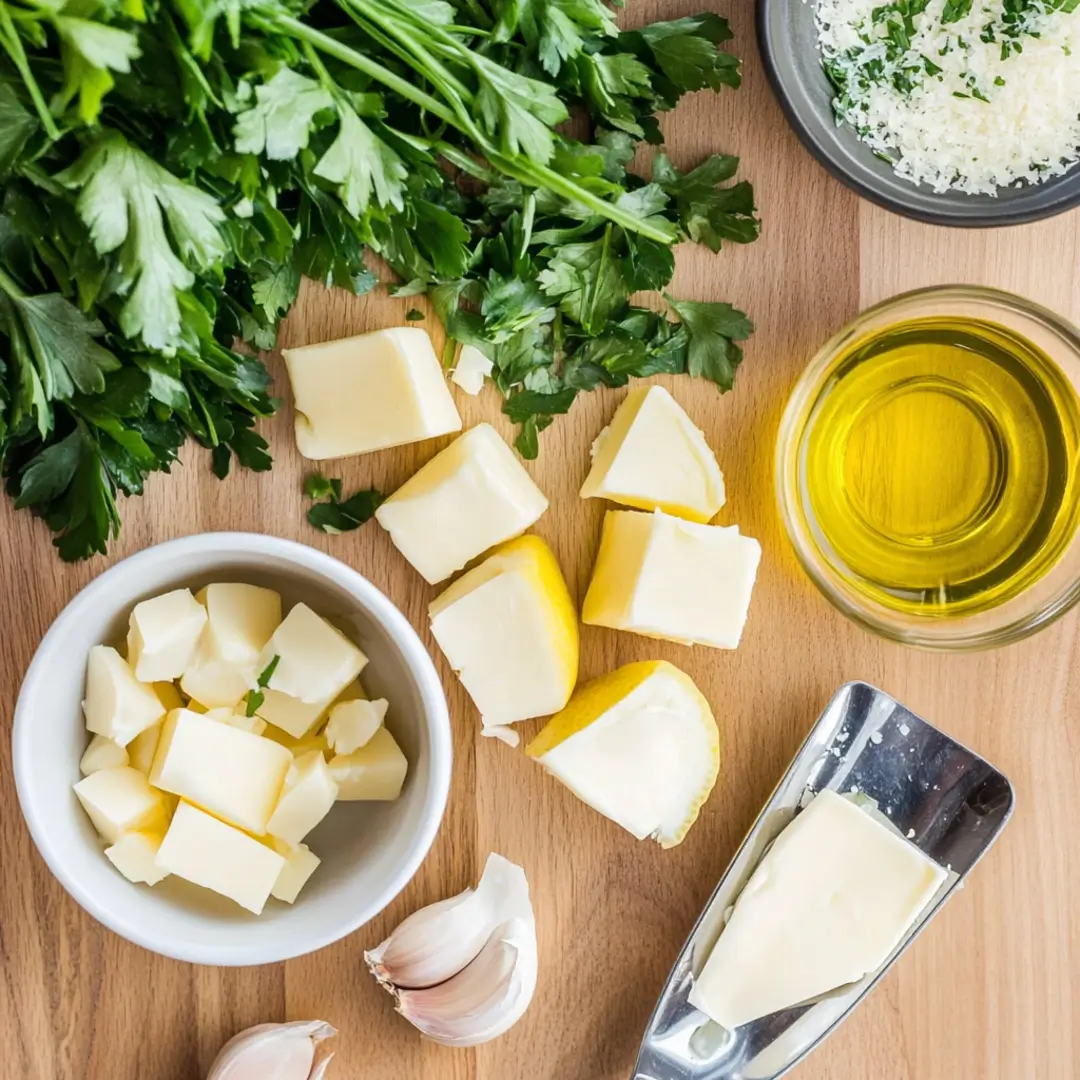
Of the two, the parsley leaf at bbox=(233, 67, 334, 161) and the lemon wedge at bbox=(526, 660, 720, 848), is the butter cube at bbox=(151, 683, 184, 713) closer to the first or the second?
the lemon wedge at bbox=(526, 660, 720, 848)

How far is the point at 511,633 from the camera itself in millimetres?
986

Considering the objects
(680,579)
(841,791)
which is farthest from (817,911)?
(680,579)

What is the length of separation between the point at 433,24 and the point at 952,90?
0.44m

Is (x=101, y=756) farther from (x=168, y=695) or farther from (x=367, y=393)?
(x=367, y=393)

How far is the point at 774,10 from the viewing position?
948 millimetres

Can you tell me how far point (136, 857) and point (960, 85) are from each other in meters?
0.92

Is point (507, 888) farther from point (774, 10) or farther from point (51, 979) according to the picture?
point (774, 10)

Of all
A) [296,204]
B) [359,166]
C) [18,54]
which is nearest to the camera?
[18,54]

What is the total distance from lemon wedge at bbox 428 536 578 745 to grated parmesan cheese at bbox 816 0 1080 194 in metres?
0.45

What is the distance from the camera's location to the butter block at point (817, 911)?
101cm

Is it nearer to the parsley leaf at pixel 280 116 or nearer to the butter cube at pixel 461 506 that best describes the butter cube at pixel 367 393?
the butter cube at pixel 461 506

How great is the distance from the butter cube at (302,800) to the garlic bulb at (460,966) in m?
0.14

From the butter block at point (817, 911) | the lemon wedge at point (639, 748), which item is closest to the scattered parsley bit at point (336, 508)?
the lemon wedge at point (639, 748)

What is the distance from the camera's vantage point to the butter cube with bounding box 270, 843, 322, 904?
38.3 inches
